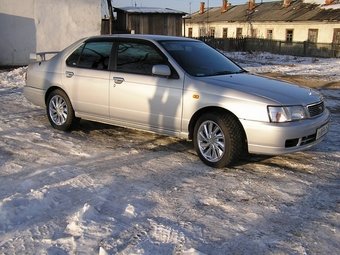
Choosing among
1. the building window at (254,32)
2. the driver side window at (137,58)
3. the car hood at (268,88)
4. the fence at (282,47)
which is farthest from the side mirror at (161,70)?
the building window at (254,32)

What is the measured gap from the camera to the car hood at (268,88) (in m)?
4.44

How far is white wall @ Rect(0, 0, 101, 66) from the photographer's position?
15.8 metres

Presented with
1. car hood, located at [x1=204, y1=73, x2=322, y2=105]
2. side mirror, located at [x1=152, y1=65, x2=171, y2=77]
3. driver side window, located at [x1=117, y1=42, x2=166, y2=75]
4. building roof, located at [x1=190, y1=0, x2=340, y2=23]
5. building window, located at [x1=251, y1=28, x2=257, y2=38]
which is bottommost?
car hood, located at [x1=204, y1=73, x2=322, y2=105]

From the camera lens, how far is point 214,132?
15.3ft

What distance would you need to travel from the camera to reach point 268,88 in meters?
4.71

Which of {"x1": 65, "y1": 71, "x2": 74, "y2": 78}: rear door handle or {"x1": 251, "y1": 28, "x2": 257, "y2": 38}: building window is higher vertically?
{"x1": 251, "y1": 28, "x2": 257, "y2": 38}: building window

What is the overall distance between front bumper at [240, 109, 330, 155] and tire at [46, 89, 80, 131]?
3.04 m

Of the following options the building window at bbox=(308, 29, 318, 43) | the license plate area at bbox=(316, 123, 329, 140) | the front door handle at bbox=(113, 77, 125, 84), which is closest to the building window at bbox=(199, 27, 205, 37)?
the building window at bbox=(308, 29, 318, 43)

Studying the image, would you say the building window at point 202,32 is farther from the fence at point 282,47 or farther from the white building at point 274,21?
the fence at point 282,47

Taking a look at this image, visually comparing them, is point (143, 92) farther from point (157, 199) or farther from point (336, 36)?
point (336, 36)

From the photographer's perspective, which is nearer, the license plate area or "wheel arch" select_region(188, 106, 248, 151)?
"wheel arch" select_region(188, 106, 248, 151)

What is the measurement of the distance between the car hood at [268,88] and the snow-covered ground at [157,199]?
34.4 inches

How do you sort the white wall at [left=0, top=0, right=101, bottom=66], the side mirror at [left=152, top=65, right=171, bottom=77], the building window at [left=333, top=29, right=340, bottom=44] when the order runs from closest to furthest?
the side mirror at [left=152, top=65, right=171, bottom=77], the white wall at [left=0, top=0, right=101, bottom=66], the building window at [left=333, top=29, right=340, bottom=44]

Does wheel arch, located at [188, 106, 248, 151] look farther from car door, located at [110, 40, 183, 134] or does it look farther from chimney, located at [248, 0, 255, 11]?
chimney, located at [248, 0, 255, 11]
